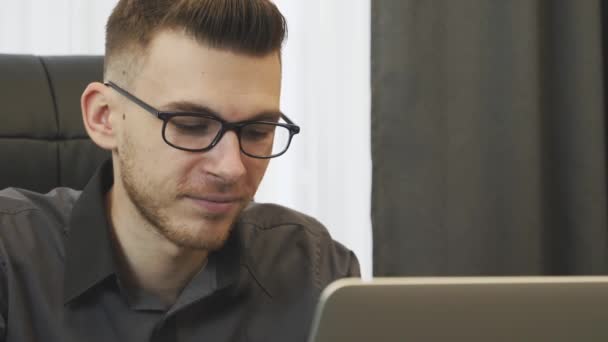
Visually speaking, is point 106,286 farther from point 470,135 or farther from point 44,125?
point 470,135

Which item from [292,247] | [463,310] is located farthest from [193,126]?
[463,310]

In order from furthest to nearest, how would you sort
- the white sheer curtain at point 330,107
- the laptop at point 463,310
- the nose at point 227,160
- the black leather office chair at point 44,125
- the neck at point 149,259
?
the white sheer curtain at point 330,107
the black leather office chair at point 44,125
the neck at point 149,259
the nose at point 227,160
the laptop at point 463,310

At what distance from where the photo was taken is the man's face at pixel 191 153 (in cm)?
102

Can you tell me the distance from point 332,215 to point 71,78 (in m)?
0.86

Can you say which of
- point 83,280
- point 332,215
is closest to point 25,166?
point 83,280

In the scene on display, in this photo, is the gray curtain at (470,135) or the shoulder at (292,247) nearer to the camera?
the shoulder at (292,247)

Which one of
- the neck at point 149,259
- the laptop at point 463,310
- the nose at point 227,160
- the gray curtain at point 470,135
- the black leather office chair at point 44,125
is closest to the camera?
the laptop at point 463,310

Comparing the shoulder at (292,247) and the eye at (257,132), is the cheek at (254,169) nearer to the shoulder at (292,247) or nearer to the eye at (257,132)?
the eye at (257,132)

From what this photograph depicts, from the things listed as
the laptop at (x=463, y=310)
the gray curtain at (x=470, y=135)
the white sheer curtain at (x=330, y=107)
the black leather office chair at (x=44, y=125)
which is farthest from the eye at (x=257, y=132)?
the white sheer curtain at (x=330, y=107)

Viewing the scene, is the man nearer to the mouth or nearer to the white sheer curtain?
the mouth

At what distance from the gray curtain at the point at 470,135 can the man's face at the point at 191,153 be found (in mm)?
735

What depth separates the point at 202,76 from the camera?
→ 103cm

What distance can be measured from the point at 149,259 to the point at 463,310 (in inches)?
26.4

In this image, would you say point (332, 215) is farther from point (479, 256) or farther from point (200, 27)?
point (200, 27)
